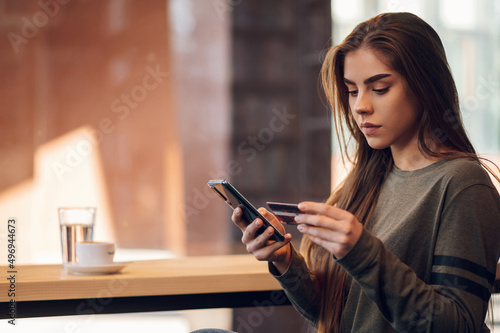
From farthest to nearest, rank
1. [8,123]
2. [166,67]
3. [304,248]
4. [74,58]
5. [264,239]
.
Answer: [166,67] < [74,58] < [8,123] < [304,248] < [264,239]

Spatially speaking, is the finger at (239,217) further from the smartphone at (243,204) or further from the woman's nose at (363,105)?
the woman's nose at (363,105)

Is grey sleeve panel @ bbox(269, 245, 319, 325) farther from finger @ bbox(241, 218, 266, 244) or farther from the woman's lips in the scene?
the woman's lips

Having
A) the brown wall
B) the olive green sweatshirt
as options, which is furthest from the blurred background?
the olive green sweatshirt

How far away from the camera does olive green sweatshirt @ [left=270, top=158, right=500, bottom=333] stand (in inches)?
44.3

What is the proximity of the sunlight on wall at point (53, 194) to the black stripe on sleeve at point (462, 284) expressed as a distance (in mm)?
3366

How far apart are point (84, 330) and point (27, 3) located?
2.52 meters

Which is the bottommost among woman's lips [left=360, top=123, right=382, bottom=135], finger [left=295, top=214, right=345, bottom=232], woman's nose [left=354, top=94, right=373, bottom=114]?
finger [left=295, top=214, right=345, bottom=232]

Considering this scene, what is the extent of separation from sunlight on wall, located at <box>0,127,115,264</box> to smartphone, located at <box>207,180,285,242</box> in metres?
2.96

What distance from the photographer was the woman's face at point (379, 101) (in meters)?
1.29

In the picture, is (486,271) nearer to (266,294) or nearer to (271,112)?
(266,294)

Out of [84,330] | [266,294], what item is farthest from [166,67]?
[266,294]

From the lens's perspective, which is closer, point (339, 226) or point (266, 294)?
point (339, 226)

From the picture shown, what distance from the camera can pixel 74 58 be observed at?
4570 millimetres

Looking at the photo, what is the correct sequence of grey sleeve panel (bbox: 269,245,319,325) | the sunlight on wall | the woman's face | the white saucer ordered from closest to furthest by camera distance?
the woman's face → grey sleeve panel (bbox: 269,245,319,325) → the white saucer → the sunlight on wall
